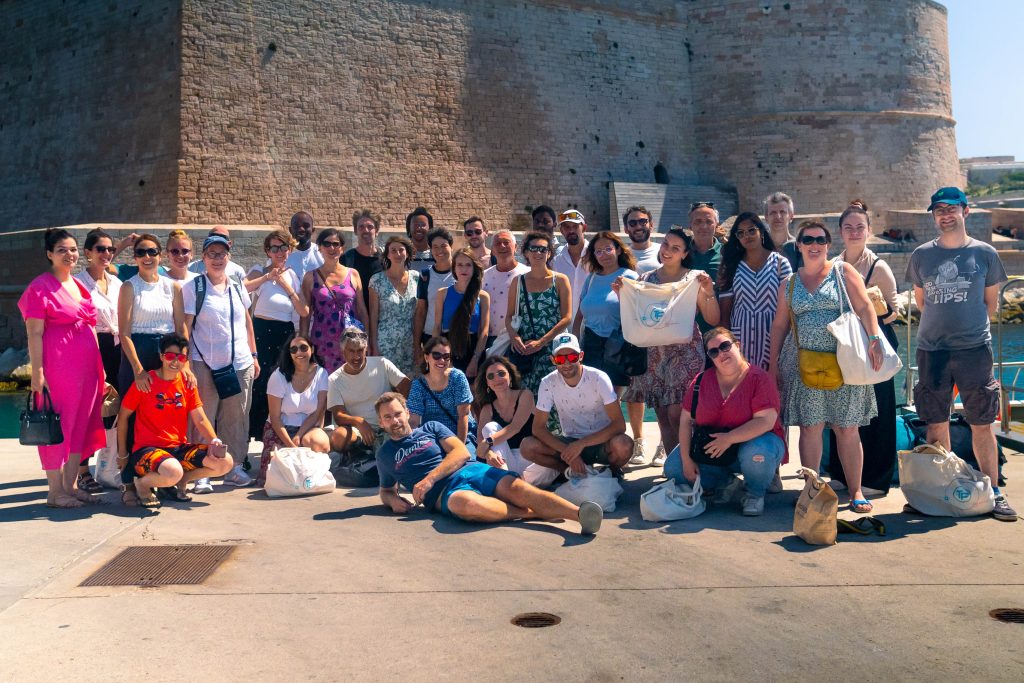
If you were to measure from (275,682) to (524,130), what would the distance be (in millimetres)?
19991

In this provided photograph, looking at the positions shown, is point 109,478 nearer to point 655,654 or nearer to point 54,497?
point 54,497

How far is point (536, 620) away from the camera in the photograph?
3.22m

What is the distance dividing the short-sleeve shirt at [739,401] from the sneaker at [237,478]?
2460 mm

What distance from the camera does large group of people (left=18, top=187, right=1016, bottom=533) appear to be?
462cm

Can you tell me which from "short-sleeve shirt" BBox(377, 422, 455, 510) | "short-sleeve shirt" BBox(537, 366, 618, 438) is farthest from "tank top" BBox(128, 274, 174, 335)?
"short-sleeve shirt" BBox(537, 366, 618, 438)

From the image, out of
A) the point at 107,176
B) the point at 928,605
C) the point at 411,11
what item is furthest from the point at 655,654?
the point at 411,11

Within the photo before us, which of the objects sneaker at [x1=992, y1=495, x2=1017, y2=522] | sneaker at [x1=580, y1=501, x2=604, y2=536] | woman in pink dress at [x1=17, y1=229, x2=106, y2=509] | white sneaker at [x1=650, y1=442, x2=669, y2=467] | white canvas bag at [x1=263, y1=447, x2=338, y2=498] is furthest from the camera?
white sneaker at [x1=650, y1=442, x2=669, y2=467]

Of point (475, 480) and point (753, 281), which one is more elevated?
point (753, 281)

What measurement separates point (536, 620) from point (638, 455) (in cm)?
278

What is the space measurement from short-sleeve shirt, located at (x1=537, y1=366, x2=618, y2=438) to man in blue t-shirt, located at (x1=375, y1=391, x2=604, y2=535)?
0.50 m

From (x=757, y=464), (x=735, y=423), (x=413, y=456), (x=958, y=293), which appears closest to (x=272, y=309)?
(x=413, y=456)

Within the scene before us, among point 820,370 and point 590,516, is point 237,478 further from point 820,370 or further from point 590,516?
point 820,370

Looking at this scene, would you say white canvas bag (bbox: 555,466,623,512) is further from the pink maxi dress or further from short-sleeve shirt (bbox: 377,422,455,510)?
the pink maxi dress

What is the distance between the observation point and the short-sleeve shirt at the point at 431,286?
240 inches
